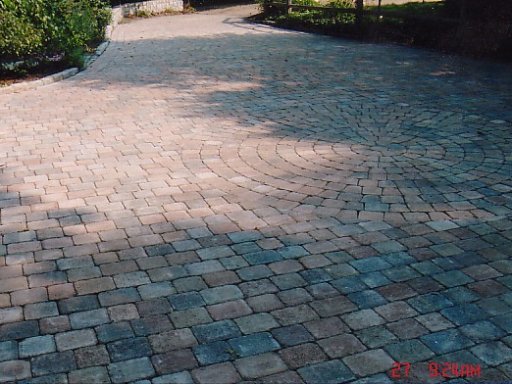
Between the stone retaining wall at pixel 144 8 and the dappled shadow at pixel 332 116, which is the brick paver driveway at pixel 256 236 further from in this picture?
the stone retaining wall at pixel 144 8

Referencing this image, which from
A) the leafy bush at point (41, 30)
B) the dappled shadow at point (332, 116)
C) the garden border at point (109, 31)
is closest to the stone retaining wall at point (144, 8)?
the garden border at point (109, 31)

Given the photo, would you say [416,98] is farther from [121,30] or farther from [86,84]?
[121,30]

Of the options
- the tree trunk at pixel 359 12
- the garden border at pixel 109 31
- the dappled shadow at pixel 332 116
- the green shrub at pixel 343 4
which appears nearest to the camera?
the dappled shadow at pixel 332 116

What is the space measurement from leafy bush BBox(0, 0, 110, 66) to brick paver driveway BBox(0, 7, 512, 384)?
207 cm

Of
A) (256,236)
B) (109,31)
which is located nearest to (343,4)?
(109,31)

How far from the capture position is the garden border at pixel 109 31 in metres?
9.73

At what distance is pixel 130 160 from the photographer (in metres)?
6.08

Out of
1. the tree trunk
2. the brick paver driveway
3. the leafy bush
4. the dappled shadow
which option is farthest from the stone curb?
the tree trunk

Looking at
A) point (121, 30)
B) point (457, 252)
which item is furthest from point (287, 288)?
point (121, 30)

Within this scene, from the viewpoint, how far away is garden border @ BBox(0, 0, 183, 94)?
973cm

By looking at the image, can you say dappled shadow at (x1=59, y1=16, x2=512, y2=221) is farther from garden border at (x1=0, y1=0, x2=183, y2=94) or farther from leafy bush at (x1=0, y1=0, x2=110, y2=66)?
leafy bush at (x1=0, y1=0, x2=110, y2=66)

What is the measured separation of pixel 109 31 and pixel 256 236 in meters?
14.0

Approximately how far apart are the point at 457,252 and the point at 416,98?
4860 millimetres
